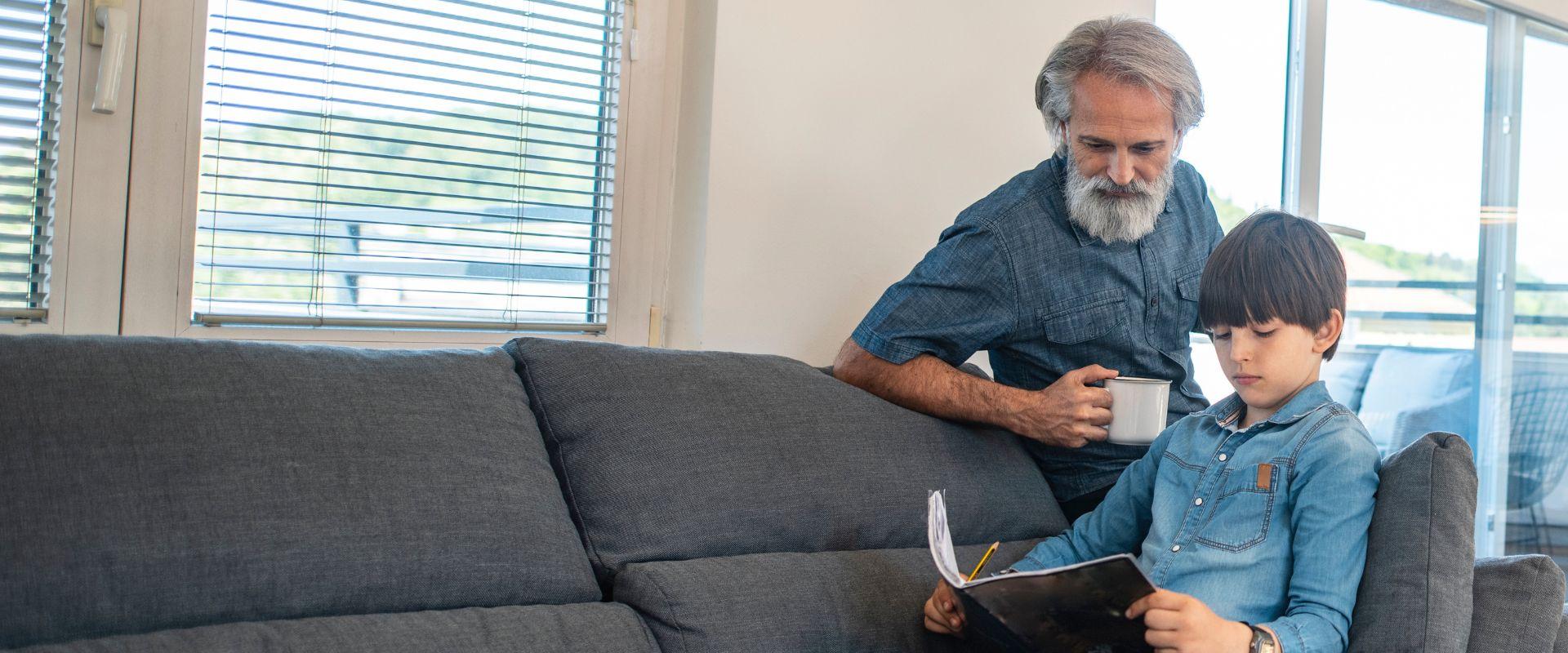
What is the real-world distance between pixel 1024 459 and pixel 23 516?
4.15 ft

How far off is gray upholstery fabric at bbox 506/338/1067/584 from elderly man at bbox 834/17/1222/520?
9 centimetres

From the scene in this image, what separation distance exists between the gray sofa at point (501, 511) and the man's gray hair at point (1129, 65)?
633 mm

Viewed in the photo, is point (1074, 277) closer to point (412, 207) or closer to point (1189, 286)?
point (1189, 286)

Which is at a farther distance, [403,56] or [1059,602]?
[403,56]

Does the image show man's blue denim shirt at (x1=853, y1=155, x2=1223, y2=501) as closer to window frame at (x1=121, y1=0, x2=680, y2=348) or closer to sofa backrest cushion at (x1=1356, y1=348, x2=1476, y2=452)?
window frame at (x1=121, y1=0, x2=680, y2=348)

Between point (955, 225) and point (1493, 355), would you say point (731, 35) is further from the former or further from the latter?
point (1493, 355)

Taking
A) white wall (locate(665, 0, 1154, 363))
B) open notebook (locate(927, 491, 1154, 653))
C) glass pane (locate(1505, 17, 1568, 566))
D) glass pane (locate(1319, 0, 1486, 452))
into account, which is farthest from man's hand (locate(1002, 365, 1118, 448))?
glass pane (locate(1505, 17, 1568, 566))

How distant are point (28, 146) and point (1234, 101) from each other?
2.77m

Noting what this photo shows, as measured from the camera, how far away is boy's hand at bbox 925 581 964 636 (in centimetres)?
134

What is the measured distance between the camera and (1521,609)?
1240 mm

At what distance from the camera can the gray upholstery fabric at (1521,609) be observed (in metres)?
1.23

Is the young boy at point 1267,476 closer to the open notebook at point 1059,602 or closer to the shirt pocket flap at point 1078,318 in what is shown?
the open notebook at point 1059,602

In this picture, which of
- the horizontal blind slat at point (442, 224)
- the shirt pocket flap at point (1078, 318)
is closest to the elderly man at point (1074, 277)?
the shirt pocket flap at point (1078, 318)

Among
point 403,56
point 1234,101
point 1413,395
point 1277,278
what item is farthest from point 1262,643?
point 1413,395
